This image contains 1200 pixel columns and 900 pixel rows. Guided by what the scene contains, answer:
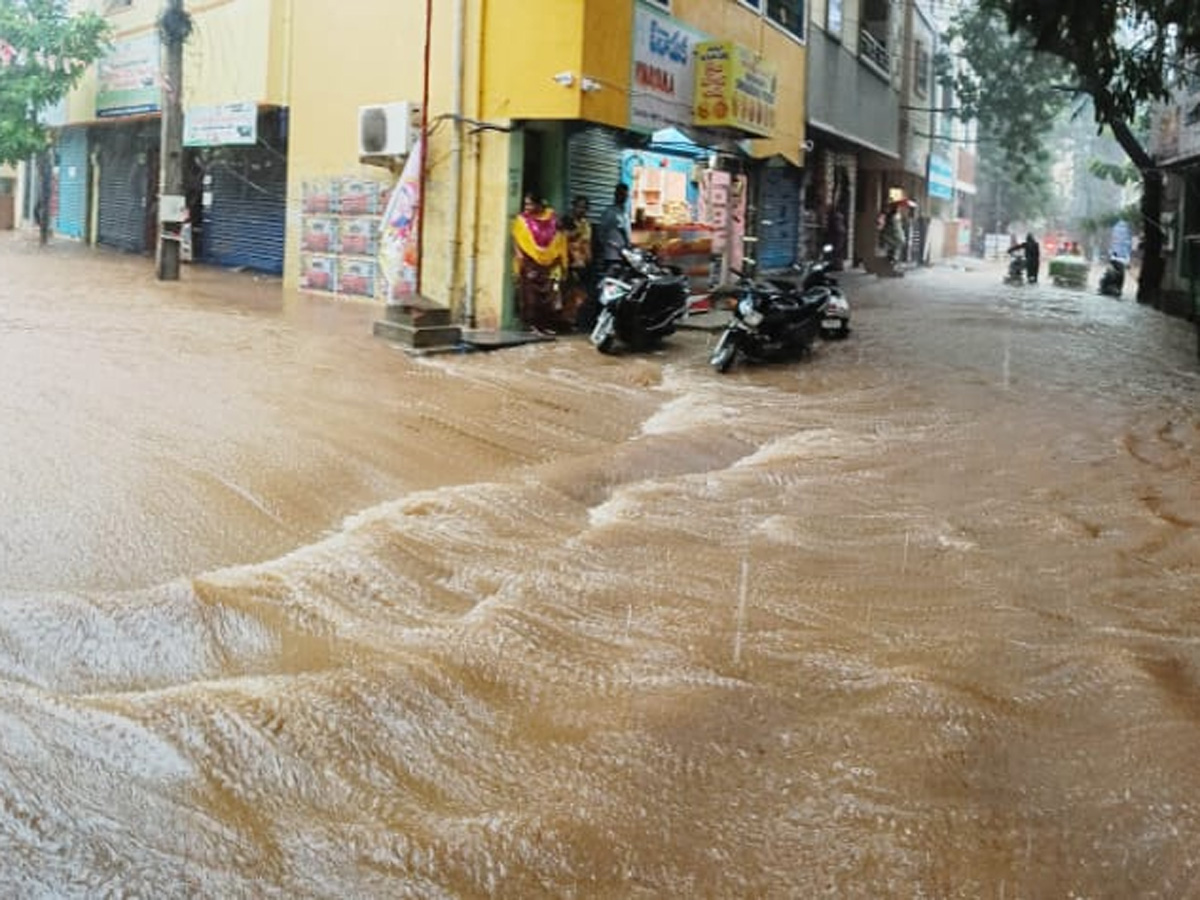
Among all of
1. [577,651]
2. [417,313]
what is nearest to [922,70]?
[417,313]

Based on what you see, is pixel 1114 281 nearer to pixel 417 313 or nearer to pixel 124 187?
pixel 417 313

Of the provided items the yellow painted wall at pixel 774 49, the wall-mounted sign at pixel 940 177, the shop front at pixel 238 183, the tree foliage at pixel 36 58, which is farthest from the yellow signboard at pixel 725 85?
the wall-mounted sign at pixel 940 177

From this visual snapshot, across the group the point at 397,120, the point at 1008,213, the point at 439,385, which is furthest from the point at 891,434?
the point at 1008,213

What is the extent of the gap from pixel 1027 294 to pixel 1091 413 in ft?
51.3

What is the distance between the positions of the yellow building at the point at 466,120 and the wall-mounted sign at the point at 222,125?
0.04 metres

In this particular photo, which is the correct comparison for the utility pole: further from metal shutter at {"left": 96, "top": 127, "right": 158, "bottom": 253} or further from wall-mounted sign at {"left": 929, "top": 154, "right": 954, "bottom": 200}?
wall-mounted sign at {"left": 929, "top": 154, "right": 954, "bottom": 200}

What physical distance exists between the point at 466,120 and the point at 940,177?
97.4ft

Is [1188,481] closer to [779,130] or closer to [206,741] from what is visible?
[206,741]

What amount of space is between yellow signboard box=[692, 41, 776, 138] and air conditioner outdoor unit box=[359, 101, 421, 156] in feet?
11.8

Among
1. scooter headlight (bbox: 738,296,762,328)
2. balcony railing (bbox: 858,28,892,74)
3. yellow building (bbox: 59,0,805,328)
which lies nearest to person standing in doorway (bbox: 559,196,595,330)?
yellow building (bbox: 59,0,805,328)

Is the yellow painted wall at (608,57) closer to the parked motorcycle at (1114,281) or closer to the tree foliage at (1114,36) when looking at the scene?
the tree foliage at (1114,36)

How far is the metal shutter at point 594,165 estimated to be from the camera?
44.5 ft

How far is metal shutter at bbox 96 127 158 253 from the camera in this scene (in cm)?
2391

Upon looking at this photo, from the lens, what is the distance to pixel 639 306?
1162 centimetres
